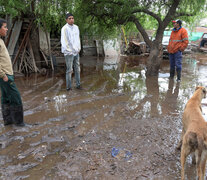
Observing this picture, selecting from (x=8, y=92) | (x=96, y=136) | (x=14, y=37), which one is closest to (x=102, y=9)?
(x=14, y=37)

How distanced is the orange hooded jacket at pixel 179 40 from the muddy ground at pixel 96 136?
1.63m

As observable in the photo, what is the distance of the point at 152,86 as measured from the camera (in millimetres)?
7070

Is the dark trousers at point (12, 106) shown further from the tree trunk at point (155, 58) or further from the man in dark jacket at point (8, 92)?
the tree trunk at point (155, 58)

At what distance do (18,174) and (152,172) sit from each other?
1819mm

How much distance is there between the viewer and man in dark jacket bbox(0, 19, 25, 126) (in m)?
3.70

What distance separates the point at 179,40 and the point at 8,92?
602cm

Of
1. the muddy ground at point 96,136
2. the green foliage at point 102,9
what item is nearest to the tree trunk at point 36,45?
the green foliage at point 102,9

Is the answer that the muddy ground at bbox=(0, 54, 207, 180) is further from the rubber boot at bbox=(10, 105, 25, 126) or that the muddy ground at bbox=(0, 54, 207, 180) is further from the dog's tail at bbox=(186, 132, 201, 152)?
the dog's tail at bbox=(186, 132, 201, 152)

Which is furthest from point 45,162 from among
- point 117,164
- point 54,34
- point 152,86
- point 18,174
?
point 54,34

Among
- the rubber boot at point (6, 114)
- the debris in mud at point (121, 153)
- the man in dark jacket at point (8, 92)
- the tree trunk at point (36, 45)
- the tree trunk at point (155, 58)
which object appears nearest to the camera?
the debris in mud at point (121, 153)

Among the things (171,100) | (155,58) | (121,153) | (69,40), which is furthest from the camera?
(155,58)

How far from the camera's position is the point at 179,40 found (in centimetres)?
729

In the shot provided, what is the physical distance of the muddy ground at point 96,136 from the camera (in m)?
2.79

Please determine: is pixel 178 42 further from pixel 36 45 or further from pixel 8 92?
pixel 36 45
